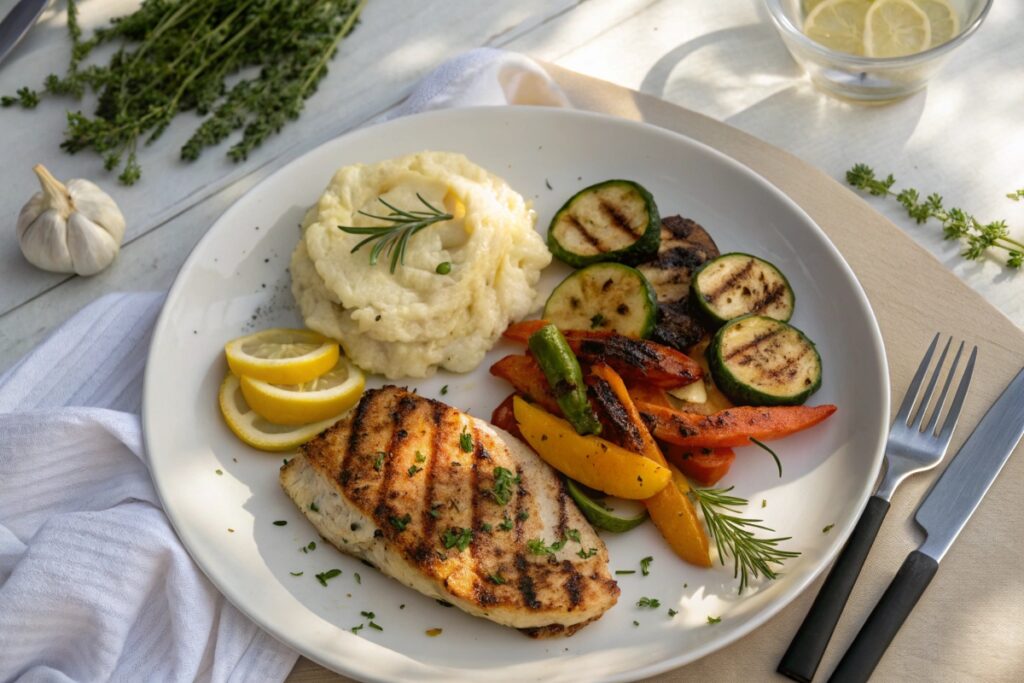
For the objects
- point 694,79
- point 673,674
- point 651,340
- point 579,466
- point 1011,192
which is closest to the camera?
point 673,674

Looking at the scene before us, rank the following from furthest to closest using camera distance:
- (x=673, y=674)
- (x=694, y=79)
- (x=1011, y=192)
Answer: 1. (x=694, y=79)
2. (x=1011, y=192)
3. (x=673, y=674)

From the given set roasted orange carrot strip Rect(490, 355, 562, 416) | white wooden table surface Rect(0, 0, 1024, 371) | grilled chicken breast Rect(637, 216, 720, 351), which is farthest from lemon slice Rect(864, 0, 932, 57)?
roasted orange carrot strip Rect(490, 355, 562, 416)

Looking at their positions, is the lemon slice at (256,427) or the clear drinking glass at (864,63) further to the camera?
the clear drinking glass at (864,63)

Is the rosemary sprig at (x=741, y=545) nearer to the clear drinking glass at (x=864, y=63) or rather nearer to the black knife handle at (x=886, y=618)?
the black knife handle at (x=886, y=618)

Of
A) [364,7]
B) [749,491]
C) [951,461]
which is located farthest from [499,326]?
Result: [364,7]

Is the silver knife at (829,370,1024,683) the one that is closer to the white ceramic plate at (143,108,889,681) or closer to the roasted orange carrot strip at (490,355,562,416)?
the white ceramic plate at (143,108,889,681)

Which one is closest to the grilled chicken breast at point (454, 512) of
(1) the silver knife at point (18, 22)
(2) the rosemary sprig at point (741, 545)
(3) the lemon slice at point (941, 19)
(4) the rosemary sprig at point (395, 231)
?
(2) the rosemary sprig at point (741, 545)

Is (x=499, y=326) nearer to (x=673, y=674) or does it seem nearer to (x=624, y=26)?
(x=673, y=674)
